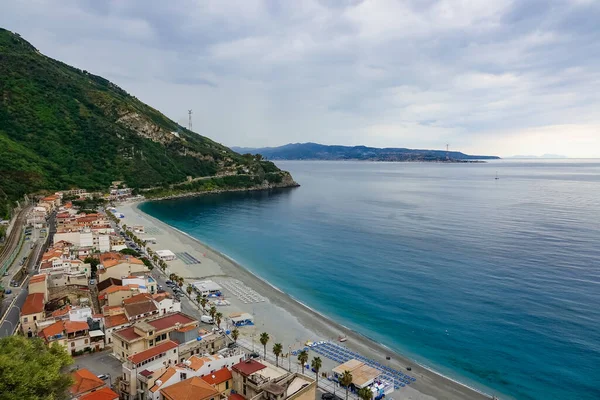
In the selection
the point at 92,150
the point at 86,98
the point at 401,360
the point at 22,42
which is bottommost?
the point at 401,360

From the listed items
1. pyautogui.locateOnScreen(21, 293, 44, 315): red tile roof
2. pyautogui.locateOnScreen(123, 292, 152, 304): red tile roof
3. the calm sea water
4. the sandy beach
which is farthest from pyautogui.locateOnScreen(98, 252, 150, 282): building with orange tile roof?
the calm sea water

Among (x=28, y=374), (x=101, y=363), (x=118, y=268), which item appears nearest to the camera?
(x=28, y=374)

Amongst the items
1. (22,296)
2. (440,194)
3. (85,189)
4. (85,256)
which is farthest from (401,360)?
(440,194)

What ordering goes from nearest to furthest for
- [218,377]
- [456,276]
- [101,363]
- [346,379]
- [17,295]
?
[218,377] → [346,379] → [101,363] → [17,295] → [456,276]

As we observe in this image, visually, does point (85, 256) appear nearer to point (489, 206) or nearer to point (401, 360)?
point (401, 360)

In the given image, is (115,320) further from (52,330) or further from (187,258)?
(187,258)

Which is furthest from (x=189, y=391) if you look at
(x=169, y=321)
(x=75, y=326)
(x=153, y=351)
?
(x=75, y=326)

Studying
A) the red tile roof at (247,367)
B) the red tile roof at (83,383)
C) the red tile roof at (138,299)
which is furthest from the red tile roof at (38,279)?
the red tile roof at (247,367)
